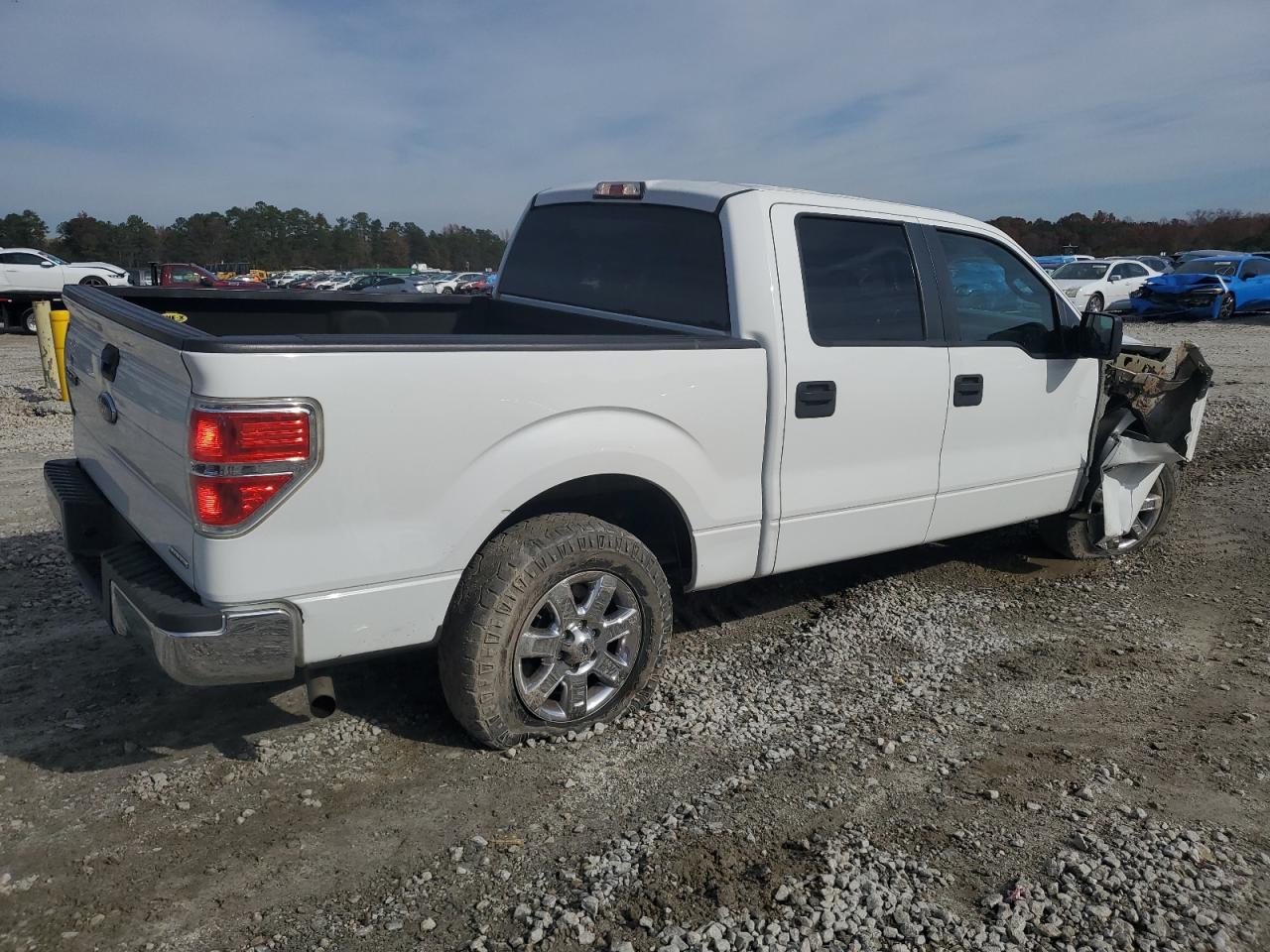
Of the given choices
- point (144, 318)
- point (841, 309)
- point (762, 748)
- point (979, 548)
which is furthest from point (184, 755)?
point (979, 548)

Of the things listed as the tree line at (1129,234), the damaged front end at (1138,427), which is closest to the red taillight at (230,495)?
the damaged front end at (1138,427)

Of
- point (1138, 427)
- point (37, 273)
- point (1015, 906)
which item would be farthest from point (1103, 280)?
point (37, 273)

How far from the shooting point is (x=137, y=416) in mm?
3141

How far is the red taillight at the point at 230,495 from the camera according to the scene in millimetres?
2678

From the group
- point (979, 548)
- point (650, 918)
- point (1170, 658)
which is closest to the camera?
point (650, 918)

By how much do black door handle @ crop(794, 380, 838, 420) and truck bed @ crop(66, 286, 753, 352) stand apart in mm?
308

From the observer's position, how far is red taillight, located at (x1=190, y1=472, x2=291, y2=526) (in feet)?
8.79

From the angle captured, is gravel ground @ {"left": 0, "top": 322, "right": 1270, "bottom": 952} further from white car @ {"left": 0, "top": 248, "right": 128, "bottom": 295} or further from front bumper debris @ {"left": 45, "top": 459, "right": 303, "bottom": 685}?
white car @ {"left": 0, "top": 248, "right": 128, "bottom": 295}

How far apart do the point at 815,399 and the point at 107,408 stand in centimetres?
259

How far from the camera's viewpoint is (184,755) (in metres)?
3.42

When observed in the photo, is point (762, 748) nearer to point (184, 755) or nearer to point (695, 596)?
point (695, 596)

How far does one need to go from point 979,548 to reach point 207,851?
470 cm

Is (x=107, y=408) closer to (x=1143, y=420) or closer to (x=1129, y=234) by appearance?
(x=1143, y=420)

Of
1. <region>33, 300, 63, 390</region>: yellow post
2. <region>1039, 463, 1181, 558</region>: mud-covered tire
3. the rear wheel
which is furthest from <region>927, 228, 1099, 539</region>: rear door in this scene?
the rear wheel
